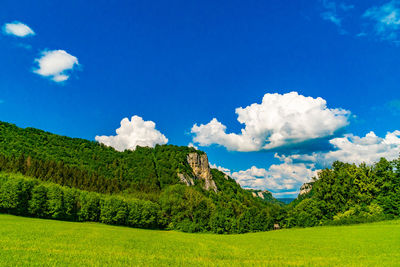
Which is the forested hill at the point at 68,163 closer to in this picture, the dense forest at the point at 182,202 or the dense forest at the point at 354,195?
the dense forest at the point at 182,202

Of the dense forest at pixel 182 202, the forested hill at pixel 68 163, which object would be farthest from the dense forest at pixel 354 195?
the forested hill at pixel 68 163

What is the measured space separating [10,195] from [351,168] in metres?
113

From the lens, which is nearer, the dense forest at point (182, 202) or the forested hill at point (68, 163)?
the dense forest at point (182, 202)

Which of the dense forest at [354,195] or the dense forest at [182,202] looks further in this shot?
the dense forest at [182,202]

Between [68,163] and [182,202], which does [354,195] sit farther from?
[68,163]

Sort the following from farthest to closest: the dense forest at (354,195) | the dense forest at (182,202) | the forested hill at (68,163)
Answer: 1. the forested hill at (68,163)
2. the dense forest at (182,202)
3. the dense forest at (354,195)

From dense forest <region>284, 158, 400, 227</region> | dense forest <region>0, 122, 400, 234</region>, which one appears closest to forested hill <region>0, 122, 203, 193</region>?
dense forest <region>0, 122, 400, 234</region>

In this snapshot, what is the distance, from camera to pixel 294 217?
98.6 meters

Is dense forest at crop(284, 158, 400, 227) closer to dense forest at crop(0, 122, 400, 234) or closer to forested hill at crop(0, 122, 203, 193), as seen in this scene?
dense forest at crop(0, 122, 400, 234)

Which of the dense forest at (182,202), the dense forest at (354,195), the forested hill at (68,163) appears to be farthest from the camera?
the forested hill at (68,163)

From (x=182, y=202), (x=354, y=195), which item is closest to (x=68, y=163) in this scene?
(x=182, y=202)

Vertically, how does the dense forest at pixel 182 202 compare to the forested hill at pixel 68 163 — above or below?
below

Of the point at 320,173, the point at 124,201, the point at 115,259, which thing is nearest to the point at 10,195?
the point at 124,201

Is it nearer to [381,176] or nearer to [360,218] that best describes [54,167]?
[360,218]
